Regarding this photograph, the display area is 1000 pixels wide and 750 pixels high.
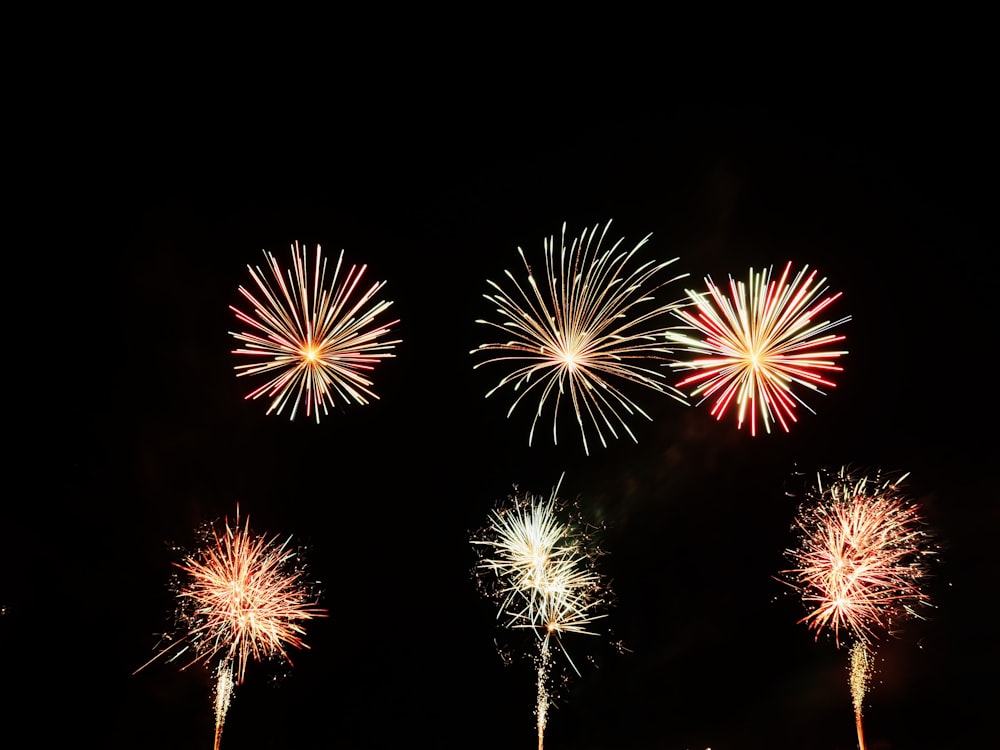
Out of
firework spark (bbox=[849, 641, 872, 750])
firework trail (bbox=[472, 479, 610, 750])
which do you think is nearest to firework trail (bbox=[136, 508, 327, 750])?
firework trail (bbox=[472, 479, 610, 750])

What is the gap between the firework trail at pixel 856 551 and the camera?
45.7ft

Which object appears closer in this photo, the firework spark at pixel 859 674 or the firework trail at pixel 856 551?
the firework trail at pixel 856 551

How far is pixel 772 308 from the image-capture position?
12055 mm

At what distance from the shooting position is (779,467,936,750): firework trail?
1394cm

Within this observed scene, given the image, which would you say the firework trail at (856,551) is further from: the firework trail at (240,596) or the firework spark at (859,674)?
the firework trail at (240,596)

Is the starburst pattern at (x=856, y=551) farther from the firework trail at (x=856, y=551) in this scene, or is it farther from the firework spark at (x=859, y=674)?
the firework spark at (x=859, y=674)

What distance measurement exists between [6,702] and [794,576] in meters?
21.1

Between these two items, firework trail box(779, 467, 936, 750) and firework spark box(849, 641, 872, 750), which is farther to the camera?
firework spark box(849, 641, 872, 750)

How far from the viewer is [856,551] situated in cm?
1412

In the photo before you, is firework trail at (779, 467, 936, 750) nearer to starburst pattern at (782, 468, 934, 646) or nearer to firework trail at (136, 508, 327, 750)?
starburst pattern at (782, 468, 934, 646)

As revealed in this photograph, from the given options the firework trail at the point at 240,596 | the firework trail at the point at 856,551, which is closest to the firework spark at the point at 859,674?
the firework trail at the point at 856,551

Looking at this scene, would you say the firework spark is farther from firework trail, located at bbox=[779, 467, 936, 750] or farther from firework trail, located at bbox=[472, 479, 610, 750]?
firework trail, located at bbox=[472, 479, 610, 750]

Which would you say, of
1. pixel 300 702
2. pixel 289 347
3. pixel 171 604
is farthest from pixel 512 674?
pixel 289 347

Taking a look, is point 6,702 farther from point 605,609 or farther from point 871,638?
point 871,638
